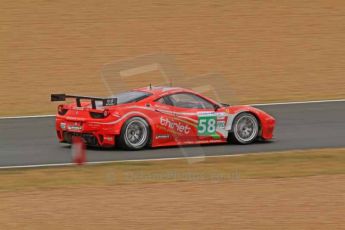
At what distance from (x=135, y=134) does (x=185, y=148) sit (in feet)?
3.28

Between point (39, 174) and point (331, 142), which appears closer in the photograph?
point (39, 174)

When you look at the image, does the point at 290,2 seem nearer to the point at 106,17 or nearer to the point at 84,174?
the point at 106,17

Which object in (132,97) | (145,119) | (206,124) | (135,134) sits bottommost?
(135,134)

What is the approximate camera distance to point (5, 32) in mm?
28484

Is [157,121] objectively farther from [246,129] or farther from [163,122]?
[246,129]

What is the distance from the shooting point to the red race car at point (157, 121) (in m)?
16.3

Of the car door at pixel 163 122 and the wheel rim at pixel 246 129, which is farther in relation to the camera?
the wheel rim at pixel 246 129

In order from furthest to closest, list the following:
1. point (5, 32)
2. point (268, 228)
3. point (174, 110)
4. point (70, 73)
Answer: point (5, 32), point (70, 73), point (174, 110), point (268, 228)

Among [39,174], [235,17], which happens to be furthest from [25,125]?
[235,17]

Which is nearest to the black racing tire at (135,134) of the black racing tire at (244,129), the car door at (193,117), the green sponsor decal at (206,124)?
the car door at (193,117)

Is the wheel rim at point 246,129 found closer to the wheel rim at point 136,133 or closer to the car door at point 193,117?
the car door at point 193,117

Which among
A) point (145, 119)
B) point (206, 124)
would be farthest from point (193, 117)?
point (145, 119)

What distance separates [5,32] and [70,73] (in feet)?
11.3

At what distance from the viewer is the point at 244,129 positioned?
17.4 m
